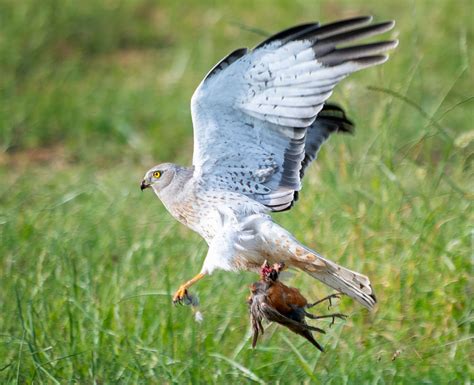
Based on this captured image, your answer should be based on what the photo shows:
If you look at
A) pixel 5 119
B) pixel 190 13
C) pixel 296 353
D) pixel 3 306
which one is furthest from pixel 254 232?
pixel 190 13

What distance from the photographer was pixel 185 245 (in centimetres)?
655

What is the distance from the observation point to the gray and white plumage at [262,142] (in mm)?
4902

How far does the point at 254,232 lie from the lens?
5.02 metres

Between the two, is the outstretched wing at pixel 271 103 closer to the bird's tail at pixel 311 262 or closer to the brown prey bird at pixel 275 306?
the bird's tail at pixel 311 262

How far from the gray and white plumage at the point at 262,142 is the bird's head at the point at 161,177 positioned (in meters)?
0.01

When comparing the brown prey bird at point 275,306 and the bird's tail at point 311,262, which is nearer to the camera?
the brown prey bird at point 275,306

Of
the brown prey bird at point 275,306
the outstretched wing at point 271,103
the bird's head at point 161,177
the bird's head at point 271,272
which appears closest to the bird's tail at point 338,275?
the bird's head at point 271,272

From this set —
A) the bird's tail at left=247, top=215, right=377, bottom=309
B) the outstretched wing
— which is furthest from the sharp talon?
the outstretched wing

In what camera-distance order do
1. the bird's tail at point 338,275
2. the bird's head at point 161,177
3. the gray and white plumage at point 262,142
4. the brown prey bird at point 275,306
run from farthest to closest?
the bird's head at point 161,177
the gray and white plumage at point 262,142
the bird's tail at point 338,275
the brown prey bird at point 275,306

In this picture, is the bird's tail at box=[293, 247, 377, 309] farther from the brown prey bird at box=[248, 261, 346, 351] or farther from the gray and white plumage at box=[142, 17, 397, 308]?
the brown prey bird at box=[248, 261, 346, 351]

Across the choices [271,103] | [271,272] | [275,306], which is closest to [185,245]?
[271,103]

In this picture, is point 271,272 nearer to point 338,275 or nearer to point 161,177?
point 338,275

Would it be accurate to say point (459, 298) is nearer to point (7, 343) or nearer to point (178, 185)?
point (178, 185)

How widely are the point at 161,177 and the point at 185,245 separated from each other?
103cm
